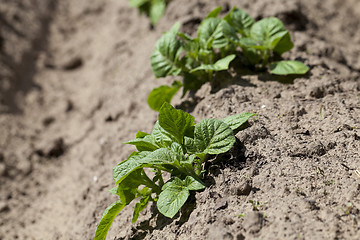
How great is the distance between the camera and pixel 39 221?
282cm

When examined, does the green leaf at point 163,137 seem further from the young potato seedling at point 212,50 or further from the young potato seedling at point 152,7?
the young potato seedling at point 152,7

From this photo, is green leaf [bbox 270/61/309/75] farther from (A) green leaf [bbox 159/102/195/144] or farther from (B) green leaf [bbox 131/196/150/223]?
(B) green leaf [bbox 131/196/150/223]

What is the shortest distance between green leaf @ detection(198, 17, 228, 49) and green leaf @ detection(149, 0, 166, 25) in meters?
1.39

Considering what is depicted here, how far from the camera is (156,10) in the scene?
13.0ft

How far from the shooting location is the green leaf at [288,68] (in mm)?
2580

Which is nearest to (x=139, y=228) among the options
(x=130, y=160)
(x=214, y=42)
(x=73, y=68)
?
(x=130, y=160)

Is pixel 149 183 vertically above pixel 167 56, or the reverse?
pixel 167 56

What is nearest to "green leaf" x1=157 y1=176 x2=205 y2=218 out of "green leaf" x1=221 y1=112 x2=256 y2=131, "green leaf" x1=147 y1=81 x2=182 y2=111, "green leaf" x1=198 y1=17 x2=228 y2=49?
"green leaf" x1=221 y1=112 x2=256 y2=131

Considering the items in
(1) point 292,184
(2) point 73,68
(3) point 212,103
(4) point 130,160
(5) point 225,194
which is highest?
(2) point 73,68

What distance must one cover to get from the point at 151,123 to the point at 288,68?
1082mm

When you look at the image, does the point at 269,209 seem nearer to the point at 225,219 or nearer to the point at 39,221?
the point at 225,219

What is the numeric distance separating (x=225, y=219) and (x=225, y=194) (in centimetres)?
17

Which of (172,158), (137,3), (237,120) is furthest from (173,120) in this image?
(137,3)

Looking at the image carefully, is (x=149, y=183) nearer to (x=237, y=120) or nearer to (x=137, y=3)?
(x=237, y=120)
